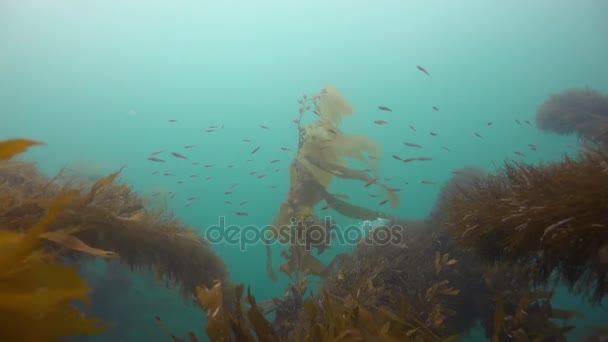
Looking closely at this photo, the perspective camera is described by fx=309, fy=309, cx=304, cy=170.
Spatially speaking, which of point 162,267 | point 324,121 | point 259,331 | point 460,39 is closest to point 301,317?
point 162,267

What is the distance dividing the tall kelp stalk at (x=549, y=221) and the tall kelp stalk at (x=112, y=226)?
2.93m

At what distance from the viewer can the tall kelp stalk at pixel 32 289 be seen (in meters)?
1.02

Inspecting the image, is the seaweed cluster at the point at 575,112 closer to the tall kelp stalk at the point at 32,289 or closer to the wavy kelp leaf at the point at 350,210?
the wavy kelp leaf at the point at 350,210

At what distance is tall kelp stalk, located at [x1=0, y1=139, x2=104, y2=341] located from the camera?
1.02 meters

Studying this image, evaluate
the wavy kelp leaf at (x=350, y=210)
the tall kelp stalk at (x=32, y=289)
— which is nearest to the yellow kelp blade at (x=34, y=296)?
the tall kelp stalk at (x=32, y=289)

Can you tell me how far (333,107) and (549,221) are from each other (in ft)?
16.7

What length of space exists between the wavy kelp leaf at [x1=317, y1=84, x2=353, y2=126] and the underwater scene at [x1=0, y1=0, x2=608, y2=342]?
0.03 m

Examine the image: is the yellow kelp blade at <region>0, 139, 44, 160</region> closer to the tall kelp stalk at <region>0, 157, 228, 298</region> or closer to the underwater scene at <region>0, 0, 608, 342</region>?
the underwater scene at <region>0, 0, 608, 342</region>

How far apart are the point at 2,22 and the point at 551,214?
5694 cm

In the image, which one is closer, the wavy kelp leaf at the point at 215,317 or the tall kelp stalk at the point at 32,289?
the tall kelp stalk at the point at 32,289

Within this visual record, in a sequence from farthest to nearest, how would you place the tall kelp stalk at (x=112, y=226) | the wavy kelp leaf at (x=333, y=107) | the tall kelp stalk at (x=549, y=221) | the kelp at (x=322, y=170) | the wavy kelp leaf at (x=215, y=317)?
the wavy kelp leaf at (x=333, y=107), the kelp at (x=322, y=170), the tall kelp stalk at (x=112, y=226), the wavy kelp leaf at (x=215, y=317), the tall kelp stalk at (x=549, y=221)

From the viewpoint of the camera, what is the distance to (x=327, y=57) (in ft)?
197

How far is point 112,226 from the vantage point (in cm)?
310

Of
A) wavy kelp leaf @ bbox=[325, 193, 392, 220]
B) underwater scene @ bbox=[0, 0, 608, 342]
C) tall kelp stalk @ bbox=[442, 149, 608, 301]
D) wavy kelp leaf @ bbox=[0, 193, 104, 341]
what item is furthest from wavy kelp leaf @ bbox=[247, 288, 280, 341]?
wavy kelp leaf @ bbox=[325, 193, 392, 220]
